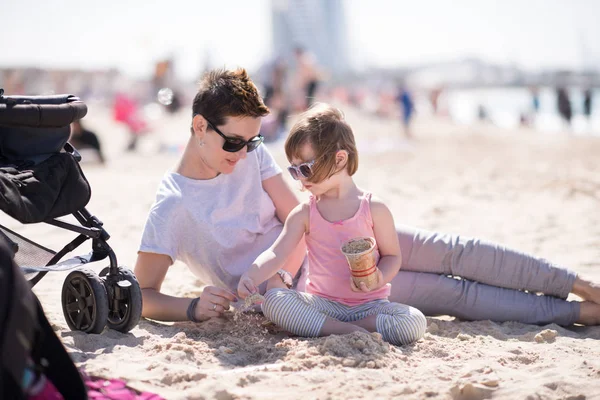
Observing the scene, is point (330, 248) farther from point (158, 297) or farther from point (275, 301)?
point (158, 297)

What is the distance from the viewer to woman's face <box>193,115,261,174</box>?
3074 millimetres

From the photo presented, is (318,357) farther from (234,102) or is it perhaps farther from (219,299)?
(234,102)

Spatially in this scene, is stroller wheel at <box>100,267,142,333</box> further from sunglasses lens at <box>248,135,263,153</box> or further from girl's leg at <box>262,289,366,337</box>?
sunglasses lens at <box>248,135,263,153</box>

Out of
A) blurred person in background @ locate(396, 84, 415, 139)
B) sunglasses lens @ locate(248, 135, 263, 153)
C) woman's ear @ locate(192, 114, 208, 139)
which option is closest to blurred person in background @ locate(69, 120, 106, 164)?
woman's ear @ locate(192, 114, 208, 139)

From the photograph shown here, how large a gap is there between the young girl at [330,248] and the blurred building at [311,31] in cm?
10303

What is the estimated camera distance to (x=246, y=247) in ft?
10.9

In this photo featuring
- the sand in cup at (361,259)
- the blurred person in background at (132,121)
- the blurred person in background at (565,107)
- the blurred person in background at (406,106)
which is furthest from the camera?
the blurred person in background at (565,107)

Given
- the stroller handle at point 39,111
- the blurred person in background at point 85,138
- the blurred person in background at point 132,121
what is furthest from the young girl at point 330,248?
the blurred person in background at point 132,121

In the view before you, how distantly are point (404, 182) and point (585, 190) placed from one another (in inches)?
94.0

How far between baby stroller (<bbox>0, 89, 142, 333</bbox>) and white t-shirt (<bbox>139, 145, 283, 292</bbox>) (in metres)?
0.27

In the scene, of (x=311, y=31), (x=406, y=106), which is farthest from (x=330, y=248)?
(x=311, y=31)

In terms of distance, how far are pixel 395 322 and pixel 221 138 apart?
111 cm

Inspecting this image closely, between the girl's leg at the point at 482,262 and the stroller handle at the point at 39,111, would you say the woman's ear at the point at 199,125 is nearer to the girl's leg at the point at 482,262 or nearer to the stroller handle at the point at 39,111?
the stroller handle at the point at 39,111

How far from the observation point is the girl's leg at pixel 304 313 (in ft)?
9.55
